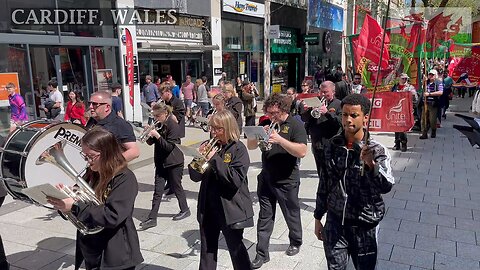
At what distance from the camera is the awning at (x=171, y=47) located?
1349cm

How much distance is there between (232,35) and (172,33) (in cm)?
432

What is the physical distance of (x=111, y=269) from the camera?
2.73 metres

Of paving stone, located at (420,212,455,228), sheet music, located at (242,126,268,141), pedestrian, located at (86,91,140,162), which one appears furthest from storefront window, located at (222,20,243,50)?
sheet music, located at (242,126,268,141)

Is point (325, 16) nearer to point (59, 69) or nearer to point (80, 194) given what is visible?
point (59, 69)

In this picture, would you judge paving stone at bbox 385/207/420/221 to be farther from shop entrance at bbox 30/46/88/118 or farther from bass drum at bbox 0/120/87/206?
shop entrance at bbox 30/46/88/118

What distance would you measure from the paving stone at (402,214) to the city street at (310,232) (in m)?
0.01

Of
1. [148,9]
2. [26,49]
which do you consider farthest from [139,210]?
[148,9]

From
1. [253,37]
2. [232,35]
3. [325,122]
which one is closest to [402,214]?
[325,122]

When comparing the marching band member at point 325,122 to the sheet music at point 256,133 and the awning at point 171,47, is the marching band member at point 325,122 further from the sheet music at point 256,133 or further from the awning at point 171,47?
the awning at point 171,47

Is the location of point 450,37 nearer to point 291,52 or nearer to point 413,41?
point 291,52

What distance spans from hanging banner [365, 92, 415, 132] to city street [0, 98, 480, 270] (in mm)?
1262

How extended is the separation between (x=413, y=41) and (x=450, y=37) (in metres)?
13.5

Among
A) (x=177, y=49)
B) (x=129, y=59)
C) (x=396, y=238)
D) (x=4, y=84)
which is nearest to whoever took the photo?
(x=396, y=238)

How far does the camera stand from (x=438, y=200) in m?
6.23
